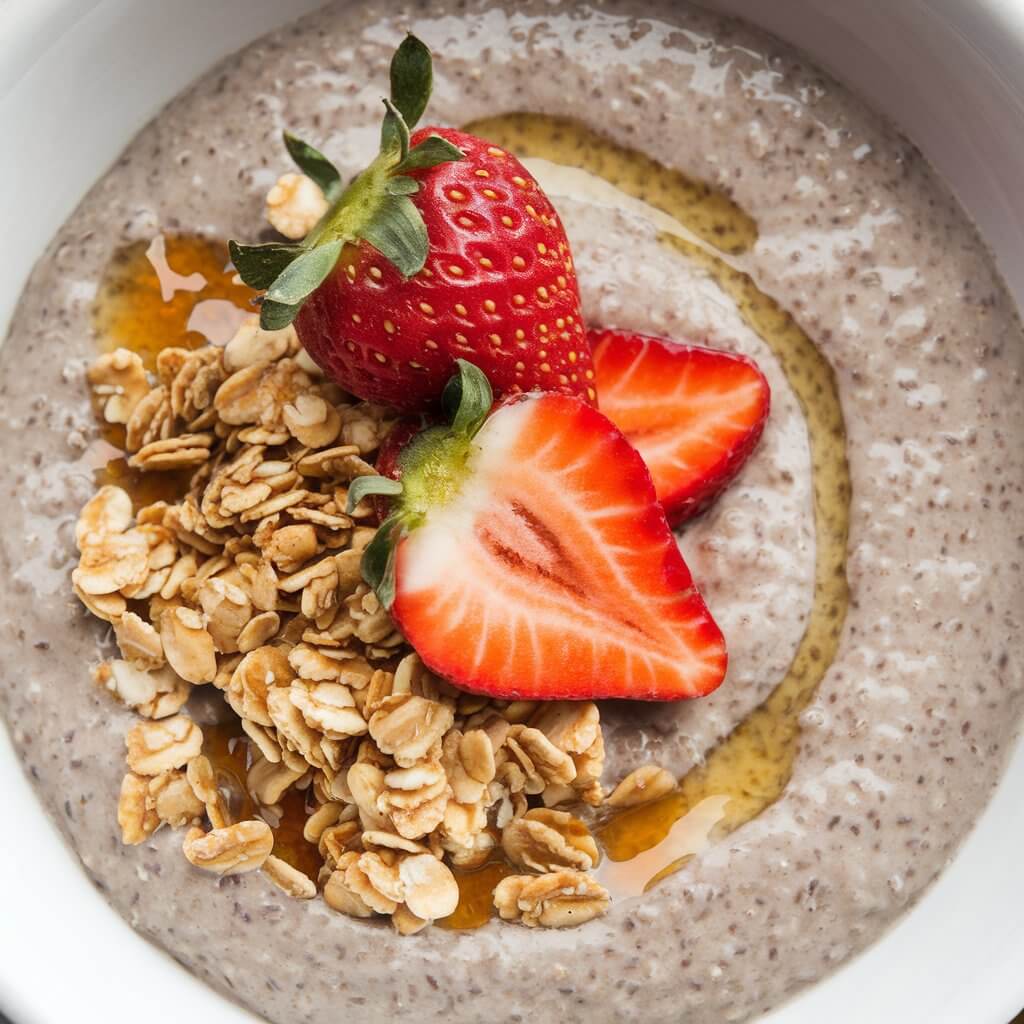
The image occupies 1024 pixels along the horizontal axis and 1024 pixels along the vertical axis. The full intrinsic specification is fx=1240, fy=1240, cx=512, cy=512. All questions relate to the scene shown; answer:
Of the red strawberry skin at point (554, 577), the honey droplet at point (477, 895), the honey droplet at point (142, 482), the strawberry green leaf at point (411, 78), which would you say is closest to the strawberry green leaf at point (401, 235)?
the strawberry green leaf at point (411, 78)

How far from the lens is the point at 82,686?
1.73 meters

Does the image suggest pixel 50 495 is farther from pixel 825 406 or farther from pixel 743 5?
pixel 743 5

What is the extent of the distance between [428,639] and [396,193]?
55cm

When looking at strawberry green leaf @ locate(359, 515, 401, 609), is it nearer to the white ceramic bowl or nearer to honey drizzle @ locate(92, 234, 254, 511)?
honey drizzle @ locate(92, 234, 254, 511)

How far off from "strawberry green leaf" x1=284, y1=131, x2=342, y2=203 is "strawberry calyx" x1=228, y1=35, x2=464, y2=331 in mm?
95

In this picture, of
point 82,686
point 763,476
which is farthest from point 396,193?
point 82,686

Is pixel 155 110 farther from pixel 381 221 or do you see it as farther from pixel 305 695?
pixel 305 695

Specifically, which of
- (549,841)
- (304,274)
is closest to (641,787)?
(549,841)

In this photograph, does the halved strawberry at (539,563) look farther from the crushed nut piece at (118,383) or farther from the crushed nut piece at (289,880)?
the crushed nut piece at (118,383)

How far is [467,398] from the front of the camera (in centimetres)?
149

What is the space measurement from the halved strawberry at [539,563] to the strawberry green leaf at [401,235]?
156 mm

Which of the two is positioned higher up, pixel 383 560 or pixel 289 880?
pixel 383 560

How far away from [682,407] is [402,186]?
0.53m

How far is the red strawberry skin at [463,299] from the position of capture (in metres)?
1.48
